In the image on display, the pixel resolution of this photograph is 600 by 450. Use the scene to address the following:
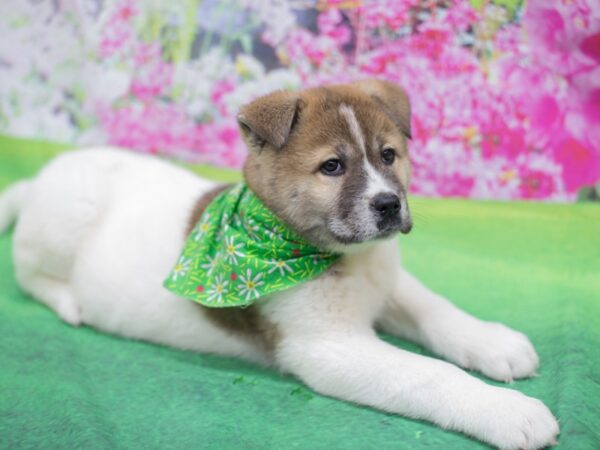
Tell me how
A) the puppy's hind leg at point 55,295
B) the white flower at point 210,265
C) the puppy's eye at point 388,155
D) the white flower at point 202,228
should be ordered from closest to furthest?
the puppy's eye at point 388,155
the white flower at point 210,265
the white flower at point 202,228
the puppy's hind leg at point 55,295

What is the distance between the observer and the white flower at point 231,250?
3785 mm

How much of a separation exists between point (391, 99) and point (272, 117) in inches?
31.3

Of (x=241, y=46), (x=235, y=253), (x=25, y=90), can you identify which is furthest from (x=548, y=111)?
(x=25, y=90)

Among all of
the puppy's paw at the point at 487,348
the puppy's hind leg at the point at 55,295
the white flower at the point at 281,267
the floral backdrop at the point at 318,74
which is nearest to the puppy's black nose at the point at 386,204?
the white flower at the point at 281,267

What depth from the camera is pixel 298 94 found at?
3.79 meters

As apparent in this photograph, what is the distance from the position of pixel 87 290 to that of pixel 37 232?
0.62 m

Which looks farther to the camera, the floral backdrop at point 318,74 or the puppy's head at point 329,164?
the floral backdrop at point 318,74

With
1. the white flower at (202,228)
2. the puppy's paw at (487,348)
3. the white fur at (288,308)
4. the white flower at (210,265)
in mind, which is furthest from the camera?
the white flower at (202,228)

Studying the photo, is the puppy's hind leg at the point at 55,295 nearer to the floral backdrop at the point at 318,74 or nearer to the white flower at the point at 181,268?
the white flower at the point at 181,268

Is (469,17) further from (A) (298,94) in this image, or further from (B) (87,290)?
(B) (87,290)

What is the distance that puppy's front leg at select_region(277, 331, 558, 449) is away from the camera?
2959 mm

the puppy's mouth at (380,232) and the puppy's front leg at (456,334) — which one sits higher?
the puppy's mouth at (380,232)

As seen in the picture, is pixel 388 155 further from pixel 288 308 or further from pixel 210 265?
pixel 210 265

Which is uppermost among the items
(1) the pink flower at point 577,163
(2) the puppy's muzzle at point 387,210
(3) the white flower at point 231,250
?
(2) the puppy's muzzle at point 387,210
